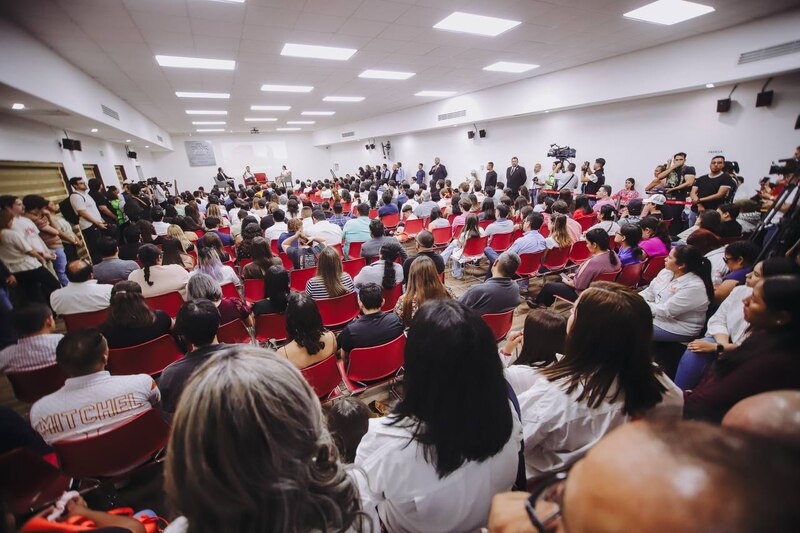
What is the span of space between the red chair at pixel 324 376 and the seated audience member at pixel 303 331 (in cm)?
12

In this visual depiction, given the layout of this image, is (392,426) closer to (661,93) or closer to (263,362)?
(263,362)

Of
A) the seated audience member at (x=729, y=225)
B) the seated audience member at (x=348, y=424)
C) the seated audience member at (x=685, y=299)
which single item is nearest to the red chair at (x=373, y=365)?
the seated audience member at (x=348, y=424)

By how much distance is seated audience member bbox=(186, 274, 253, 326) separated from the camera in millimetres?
2531

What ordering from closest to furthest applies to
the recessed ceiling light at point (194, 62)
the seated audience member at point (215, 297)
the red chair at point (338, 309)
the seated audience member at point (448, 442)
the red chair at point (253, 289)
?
the seated audience member at point (448, 442) < the seated audience member at point (215, 297) < the red chair at point (338, 309) < the red chair at point (253, 289) < the recessed ceiling light at point (194, 62)

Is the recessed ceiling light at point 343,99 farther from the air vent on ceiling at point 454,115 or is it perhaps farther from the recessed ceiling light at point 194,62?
the recessed ceiling light at point 194,62

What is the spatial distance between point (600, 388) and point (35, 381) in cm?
336

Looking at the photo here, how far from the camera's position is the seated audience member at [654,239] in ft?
11.5

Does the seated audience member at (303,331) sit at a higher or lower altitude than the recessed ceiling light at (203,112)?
lower

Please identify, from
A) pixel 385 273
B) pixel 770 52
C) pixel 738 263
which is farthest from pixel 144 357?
pixel 770 52

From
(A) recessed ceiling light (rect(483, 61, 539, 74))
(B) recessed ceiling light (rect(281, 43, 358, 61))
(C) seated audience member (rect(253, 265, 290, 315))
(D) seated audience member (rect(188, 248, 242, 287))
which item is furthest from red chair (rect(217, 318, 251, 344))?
(A) recessed ceiling light (rect(483, 61, 539, 74))

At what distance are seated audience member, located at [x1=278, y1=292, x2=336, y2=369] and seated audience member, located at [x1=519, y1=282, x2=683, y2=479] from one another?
133 cm

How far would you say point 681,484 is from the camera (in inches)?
13.5

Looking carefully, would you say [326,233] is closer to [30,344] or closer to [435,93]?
[30,344]

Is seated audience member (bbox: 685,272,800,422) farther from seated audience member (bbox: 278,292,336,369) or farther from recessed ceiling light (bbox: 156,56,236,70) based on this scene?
recessed ceiling light (bbox: 156,56,236,70)
